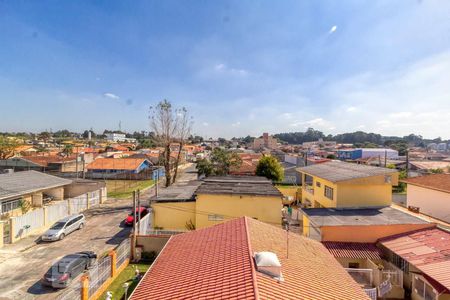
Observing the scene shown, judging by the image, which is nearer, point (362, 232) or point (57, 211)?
point (362, 232)

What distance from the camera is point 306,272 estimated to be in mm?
8961

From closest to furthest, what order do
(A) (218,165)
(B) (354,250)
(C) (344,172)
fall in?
(B) (354,250), (C) (344,172), (A) (218,165)

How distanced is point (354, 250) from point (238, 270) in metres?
10.8

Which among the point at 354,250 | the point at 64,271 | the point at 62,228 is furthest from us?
the point at 62,228

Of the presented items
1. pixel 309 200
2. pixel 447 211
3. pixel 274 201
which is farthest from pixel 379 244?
pixel 309 200

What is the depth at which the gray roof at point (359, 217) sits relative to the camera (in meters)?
17.2

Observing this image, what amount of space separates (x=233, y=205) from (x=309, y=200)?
11564 millimetres

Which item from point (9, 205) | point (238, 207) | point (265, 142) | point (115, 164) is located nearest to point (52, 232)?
point (9, 205)

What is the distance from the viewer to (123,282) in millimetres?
13281

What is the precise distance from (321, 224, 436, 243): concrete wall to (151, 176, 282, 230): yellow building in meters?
3.91

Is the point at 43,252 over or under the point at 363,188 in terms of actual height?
under

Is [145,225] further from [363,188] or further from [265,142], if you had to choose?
[265,142]

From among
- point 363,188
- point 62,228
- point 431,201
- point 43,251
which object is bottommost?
point 43,251

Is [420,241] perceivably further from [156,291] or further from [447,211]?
[156,291]
